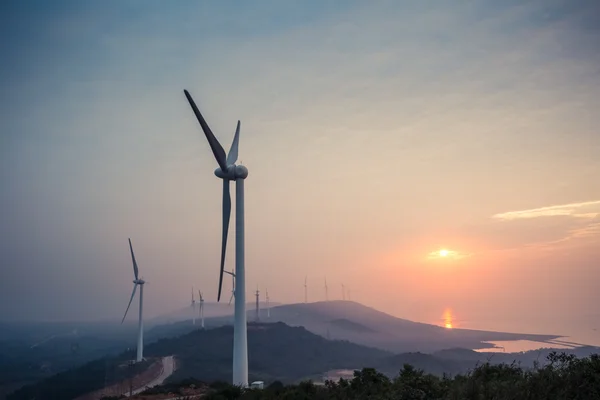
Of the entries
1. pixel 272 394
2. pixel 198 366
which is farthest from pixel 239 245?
pixel 198 366

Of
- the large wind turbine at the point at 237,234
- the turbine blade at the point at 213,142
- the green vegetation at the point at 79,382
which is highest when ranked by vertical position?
the turbine blade at the point at 213,142

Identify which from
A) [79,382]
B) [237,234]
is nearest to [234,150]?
[237,234]

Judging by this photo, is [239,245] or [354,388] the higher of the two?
[239,245]

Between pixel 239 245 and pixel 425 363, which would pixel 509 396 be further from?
pixel 425 363

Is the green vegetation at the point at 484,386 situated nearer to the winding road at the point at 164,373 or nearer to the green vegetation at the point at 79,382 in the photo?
the winding road at the point at 164,373

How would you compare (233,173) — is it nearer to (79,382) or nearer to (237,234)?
(237,234)

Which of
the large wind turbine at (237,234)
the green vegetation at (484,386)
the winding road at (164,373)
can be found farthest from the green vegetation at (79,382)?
the green vegetation at (484,386)
